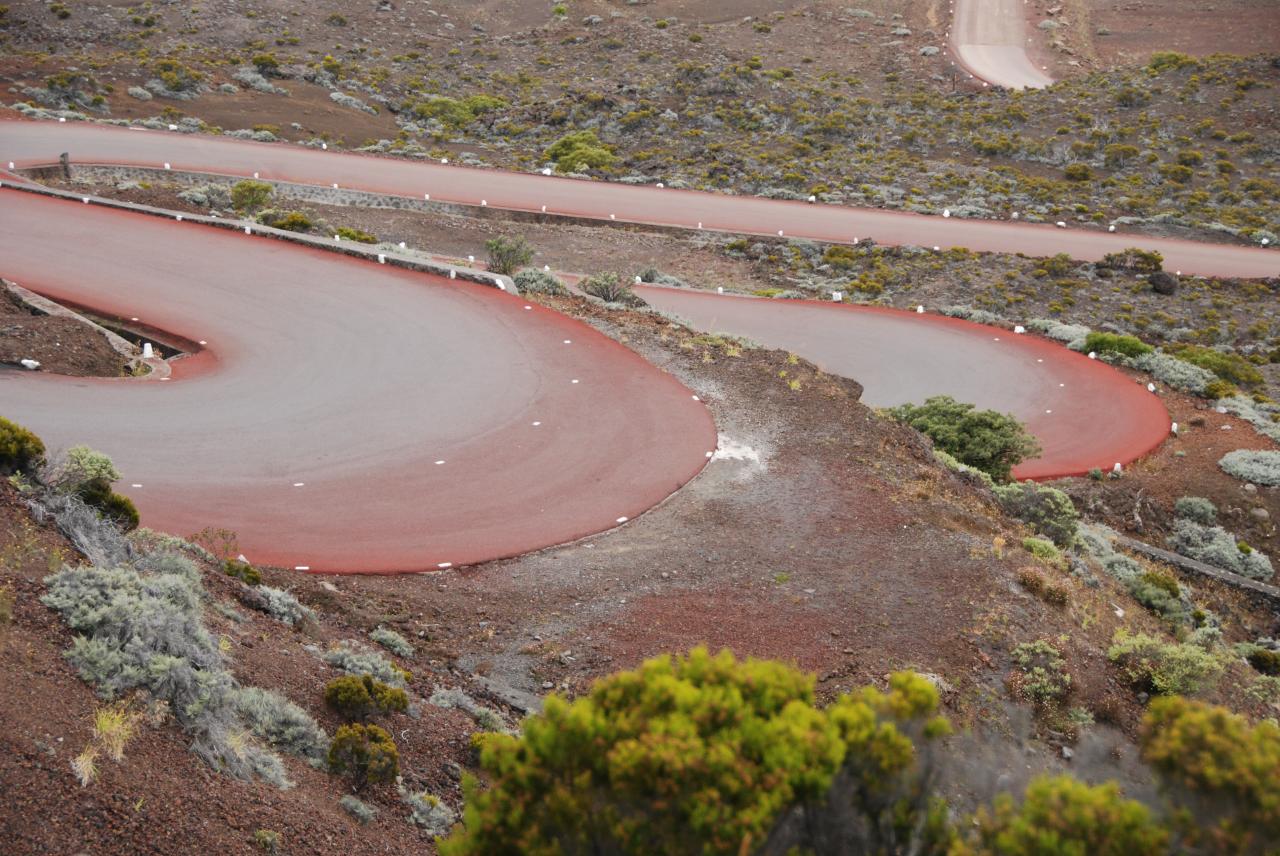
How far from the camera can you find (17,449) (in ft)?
35.0

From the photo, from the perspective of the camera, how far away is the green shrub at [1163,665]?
1216 centimetres

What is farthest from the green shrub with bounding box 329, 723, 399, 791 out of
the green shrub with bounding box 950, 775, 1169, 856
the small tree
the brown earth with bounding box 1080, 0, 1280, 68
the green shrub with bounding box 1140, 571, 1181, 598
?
the brown earth with bounding box 1080, 0, 1280, 68

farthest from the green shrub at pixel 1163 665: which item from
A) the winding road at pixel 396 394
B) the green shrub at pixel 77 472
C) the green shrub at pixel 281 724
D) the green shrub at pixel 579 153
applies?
the green shrub at pixel 579 153

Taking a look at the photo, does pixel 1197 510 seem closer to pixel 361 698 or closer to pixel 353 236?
pixel 361 698

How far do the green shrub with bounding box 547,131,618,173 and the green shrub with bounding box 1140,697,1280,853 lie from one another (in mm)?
38307

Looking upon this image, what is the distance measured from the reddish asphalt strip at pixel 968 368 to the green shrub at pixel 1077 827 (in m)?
17.3

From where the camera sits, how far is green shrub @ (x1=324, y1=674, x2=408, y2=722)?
9.35m

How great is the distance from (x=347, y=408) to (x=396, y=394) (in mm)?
1031

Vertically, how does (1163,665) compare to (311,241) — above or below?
below

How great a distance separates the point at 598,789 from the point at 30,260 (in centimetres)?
2141

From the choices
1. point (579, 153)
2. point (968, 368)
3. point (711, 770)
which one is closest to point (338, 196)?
point (579, 153)

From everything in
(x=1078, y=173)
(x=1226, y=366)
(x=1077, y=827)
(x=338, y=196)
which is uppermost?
(x=1077, y=827)

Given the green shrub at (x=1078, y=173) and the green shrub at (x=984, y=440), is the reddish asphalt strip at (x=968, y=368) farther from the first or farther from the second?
the green shrub at (x=1078, y=173)

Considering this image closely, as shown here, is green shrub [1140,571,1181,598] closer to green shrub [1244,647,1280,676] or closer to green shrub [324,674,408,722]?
green shrub [1244,647,1280,676]
